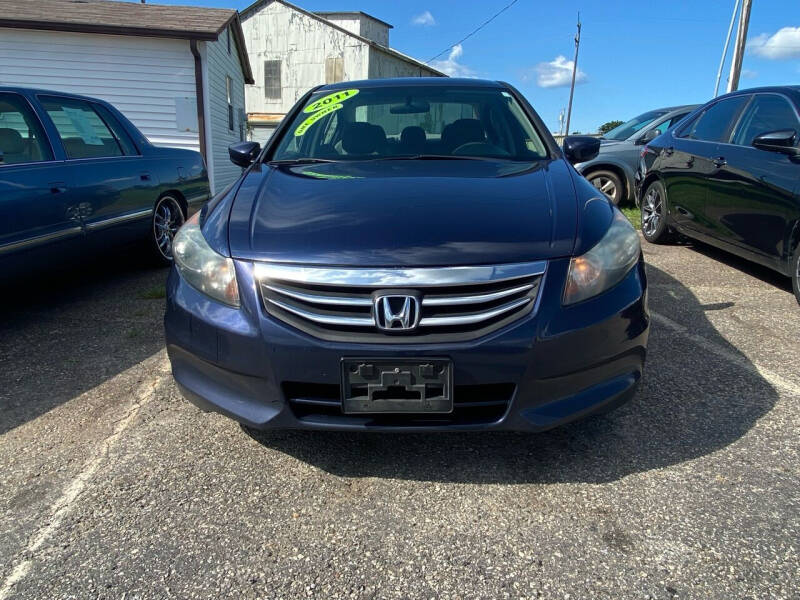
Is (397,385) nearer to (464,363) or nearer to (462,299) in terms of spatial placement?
(464,363)

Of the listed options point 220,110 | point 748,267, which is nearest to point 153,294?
point 748,267

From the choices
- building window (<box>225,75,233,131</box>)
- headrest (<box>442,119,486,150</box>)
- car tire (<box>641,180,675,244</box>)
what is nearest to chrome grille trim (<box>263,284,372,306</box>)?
headrest (<box>442,119,486,150</box>)

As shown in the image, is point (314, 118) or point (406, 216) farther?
point (314, 118)

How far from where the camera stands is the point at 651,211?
21.4 ft

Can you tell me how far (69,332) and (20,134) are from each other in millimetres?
1339

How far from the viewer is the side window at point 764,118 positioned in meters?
4.52

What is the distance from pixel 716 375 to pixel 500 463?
1.51m

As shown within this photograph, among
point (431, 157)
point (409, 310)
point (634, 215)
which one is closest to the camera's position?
point (409, 310)

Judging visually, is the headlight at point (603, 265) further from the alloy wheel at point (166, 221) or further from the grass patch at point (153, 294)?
the alloy wheel at point (166, 221)

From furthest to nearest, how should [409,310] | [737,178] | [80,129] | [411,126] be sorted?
[737,178] → [80,129] → [411,126] → [409,310]

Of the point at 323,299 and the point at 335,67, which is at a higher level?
the point at 335,67

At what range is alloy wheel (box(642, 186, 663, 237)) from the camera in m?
6.35

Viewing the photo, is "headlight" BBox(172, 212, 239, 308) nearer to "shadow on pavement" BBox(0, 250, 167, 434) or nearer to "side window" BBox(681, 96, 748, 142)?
"shadow on pavement" BBox(0, 250, 167, 434)

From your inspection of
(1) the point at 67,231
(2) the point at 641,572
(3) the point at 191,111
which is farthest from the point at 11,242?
(3) the point at 191,111
